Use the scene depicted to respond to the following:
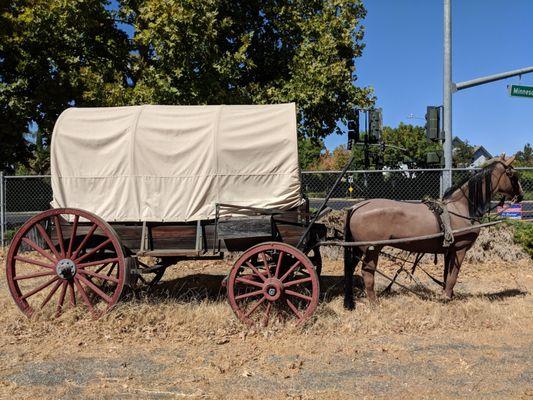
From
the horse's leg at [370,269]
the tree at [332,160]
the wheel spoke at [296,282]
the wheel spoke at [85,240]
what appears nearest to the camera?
the wheel spoke at [296,282]

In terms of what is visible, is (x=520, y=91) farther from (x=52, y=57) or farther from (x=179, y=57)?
(x=52, y=57)

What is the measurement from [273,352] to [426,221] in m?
2.61

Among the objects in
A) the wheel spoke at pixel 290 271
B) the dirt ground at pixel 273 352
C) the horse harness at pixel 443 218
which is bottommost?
the dirt ground at pixel 273 352

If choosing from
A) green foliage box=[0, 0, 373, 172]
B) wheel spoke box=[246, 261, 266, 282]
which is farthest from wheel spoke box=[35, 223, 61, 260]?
green foliage box=[0, 0, 373, 172]

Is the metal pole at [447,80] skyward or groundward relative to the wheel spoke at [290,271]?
skyward

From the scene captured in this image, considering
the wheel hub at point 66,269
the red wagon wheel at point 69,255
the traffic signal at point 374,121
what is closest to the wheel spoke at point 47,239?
the red wagon wheel at point 69,255

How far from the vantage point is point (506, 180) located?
6008 mm

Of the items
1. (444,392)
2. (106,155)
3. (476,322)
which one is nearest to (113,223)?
(106,155)

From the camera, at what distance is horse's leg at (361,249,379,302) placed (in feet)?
19.2

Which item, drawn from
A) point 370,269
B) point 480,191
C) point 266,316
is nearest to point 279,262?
point 266,316

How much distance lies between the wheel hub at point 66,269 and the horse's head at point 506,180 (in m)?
5.26

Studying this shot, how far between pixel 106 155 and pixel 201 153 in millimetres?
1130

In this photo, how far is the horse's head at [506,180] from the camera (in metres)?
5.98

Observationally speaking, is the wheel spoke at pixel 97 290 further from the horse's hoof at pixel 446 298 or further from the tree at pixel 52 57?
the tree at pixel 52 57
